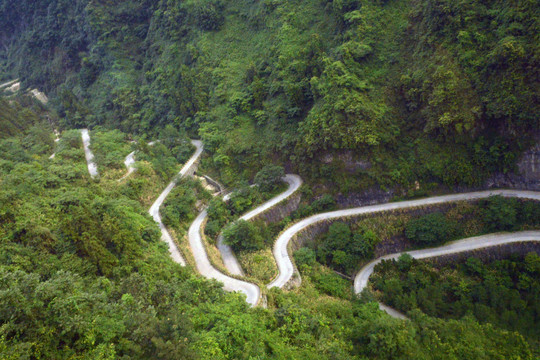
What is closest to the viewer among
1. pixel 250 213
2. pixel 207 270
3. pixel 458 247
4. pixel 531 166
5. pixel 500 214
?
pixel 207 270

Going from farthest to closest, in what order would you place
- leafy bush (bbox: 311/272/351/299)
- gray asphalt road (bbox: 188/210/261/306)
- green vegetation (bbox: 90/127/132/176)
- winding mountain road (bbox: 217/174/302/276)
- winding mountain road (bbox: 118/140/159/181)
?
green vegetation (bbox: 90/127/132/176), winding mountain road (bbox: 118/140/159/181), winding mountain road (bbox: 217/174/302/276), leafy bush (bbox: 311/272/351/299), gray asphalt road (bbox: 188/210/261/306)

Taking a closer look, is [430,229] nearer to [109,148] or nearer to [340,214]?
[340,214]

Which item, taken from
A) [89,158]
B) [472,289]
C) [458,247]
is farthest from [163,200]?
[472,289]

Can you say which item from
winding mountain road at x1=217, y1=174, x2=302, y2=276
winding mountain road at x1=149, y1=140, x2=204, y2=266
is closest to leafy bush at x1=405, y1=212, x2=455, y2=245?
winding mountain road at x1=217, y1=174, x2=302, y2=276

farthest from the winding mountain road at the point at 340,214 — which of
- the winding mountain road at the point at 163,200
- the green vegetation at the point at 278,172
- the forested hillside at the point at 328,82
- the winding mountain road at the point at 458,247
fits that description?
the winding mountain road at the point at 163,200

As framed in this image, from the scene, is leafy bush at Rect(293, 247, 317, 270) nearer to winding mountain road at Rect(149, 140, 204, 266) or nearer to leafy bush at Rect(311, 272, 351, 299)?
leafy bush at Rect(311, 272, 351, 299)

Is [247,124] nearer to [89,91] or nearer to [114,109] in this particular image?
[114,109]
